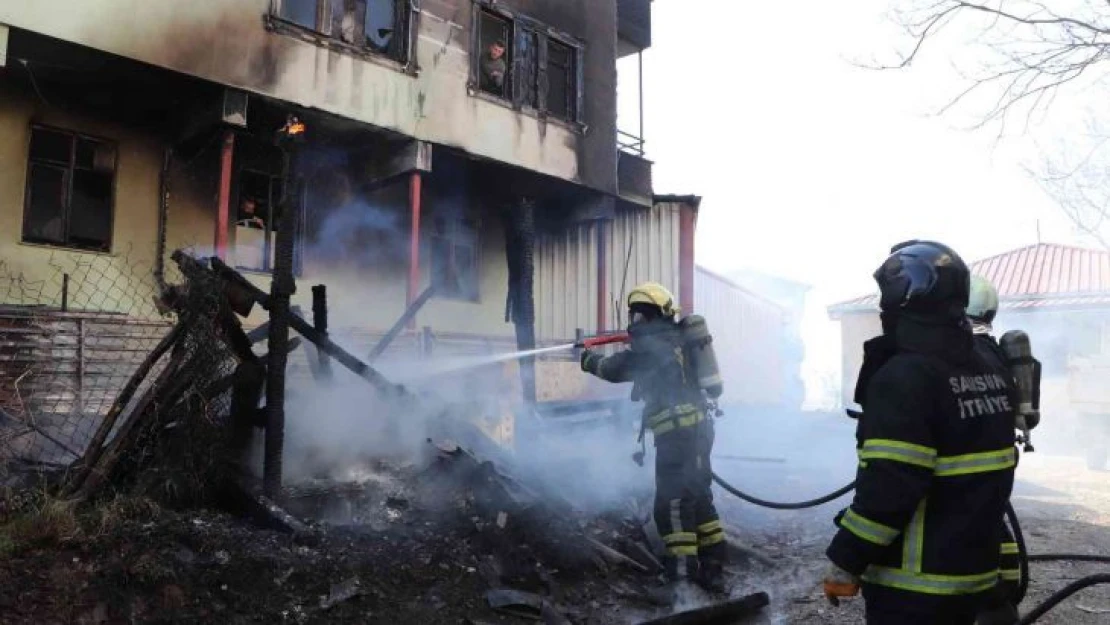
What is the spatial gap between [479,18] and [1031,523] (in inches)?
371

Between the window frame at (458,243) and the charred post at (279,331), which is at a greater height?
the window frame at (458,243)

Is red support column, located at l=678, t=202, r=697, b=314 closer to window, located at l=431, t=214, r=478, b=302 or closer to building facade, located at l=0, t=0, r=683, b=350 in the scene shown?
building facade, located at l=0, t=0, r=683, b=350

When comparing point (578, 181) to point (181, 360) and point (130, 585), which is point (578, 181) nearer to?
point (181, 360)

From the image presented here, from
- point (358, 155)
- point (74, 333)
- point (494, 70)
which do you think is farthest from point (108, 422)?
point (494, 70)

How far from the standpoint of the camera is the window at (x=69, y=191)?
7.81 meters

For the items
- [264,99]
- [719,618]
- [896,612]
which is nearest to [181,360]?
[719,618]

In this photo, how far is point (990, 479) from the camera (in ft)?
6.98

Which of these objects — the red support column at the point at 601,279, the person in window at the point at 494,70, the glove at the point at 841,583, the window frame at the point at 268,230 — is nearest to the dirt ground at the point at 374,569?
the glove at the point at 841,583

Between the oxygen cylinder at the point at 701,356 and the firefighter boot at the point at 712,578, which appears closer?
the firefighter boot at the point at 712,578

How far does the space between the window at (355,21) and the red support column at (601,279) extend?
441cm

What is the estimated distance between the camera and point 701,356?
16.5ft

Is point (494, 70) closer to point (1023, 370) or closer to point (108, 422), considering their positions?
point (108, 422)

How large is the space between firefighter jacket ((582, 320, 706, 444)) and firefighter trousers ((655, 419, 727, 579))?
0.31 ft

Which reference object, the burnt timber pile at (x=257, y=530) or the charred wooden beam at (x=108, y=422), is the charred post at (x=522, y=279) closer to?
the burnt timber pile at (x=257, y=530)
